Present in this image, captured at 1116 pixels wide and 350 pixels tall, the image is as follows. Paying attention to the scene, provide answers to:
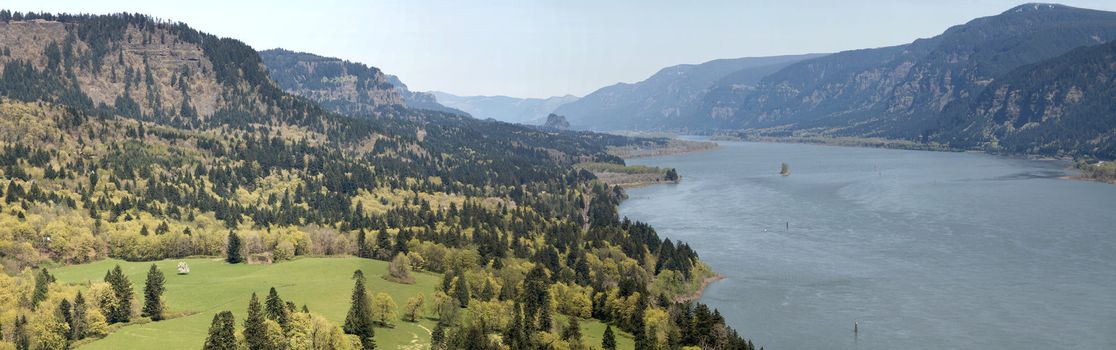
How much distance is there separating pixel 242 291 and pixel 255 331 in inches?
1112

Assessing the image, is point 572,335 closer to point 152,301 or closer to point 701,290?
point 701,290

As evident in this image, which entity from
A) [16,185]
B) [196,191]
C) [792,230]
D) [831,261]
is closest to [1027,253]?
[831,261]

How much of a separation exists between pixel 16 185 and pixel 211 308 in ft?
272

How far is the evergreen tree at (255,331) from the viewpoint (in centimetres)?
9144

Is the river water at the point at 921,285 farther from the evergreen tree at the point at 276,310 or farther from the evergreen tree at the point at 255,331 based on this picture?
the evergreen tree at the point at 255,331

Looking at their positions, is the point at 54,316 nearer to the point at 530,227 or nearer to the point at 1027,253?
the point at 530,227

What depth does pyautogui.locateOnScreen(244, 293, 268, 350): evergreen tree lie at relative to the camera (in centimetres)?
9144

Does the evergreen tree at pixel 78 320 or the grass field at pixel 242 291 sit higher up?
the evergreen tree at pixel 78 320

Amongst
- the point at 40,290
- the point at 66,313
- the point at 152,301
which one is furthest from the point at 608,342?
the point at 40,290

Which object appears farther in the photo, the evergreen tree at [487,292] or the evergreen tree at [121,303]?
the evergreen tree at [487,292]

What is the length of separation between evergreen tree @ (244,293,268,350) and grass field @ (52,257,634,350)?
214 inches

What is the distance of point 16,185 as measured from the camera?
548ft

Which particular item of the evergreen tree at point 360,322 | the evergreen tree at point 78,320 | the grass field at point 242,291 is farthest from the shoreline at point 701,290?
the evergreen tree at point 78,320

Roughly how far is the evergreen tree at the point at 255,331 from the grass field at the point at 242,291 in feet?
17.9
